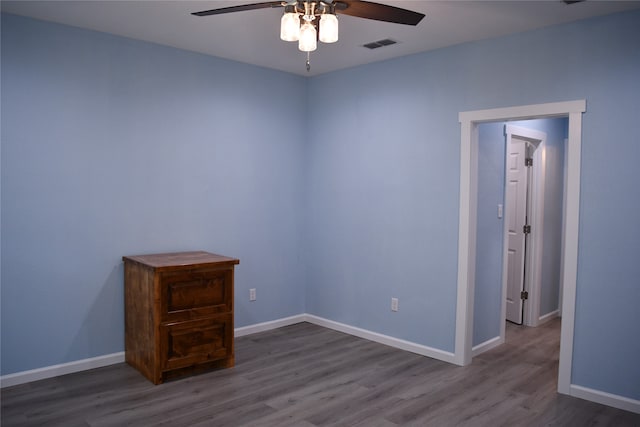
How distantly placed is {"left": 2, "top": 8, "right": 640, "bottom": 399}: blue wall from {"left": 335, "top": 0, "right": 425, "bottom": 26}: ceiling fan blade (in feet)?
4.77

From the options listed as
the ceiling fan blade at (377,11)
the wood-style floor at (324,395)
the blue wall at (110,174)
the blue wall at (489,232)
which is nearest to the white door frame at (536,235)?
the blue wall at (489,232)

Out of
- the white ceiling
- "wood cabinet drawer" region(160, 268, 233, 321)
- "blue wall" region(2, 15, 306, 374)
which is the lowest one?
"wood cabinet drawer" region(160, 268, 233, 321)

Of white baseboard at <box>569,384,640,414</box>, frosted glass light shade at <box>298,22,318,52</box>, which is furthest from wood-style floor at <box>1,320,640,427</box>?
frosted glass light shade at <box>298,22,318,52</box>

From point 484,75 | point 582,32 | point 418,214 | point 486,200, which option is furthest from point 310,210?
point 582,32

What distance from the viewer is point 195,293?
3.61 meters

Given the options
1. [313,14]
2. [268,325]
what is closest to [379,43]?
[313,14]

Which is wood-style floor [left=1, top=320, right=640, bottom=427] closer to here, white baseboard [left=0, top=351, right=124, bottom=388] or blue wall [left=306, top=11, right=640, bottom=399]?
white baseboard [left=0, top=351, right=124, bottom=388]

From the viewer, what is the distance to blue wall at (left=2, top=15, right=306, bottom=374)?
3.39 meters

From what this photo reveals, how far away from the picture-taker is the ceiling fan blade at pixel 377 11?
238 centimetres

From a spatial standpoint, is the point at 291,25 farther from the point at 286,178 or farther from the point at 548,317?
the point at 548,317

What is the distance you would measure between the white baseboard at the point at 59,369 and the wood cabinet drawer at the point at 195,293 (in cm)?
75

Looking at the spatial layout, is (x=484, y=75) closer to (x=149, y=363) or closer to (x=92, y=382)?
(x=149, y=363)

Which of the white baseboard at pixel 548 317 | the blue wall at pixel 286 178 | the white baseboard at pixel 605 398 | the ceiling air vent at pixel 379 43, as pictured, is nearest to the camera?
the white baseboard at pixel 605 398

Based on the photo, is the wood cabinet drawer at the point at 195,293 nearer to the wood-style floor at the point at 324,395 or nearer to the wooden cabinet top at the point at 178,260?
the wooden cabinet top at the point at 178,260
